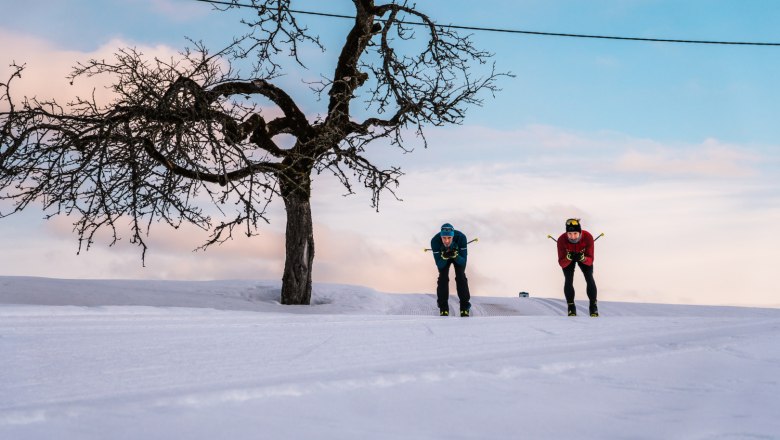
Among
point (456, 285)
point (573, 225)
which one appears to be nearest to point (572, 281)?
point (573, 225)

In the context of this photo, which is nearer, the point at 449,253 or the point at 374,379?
the point at 374,379

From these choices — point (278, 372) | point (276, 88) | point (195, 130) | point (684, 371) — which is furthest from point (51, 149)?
point (684, 371)

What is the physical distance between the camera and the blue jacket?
1145 centimetres

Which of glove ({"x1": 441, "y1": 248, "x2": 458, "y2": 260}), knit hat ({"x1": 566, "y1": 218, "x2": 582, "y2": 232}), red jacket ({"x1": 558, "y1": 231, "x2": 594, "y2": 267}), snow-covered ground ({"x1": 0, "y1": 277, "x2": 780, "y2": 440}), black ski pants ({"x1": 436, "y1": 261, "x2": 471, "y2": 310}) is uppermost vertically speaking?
knit hat ({"x1": 566, "y1": 218, "x2": 582, "y2": 232})

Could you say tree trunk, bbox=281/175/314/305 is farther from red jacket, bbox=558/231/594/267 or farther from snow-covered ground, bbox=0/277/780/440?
snow-covered ground, bbox=0/277/780/440

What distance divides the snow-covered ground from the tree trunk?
792 centimetres

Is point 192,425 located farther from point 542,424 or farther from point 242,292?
point 242,292

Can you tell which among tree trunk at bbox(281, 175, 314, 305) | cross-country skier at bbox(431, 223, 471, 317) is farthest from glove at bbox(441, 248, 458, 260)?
tree trunk at bbox(281, 175, 314, 305)

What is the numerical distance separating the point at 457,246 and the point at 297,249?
4735 millimetres

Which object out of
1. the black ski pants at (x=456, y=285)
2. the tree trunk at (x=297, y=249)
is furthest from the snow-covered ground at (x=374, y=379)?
the tree trunk at (x=297, y=249)

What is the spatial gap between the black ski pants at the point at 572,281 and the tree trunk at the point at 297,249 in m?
5.40

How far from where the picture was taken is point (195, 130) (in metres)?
12.9

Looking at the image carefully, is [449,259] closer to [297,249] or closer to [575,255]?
[575,255]

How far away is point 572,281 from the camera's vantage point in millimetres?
12070
